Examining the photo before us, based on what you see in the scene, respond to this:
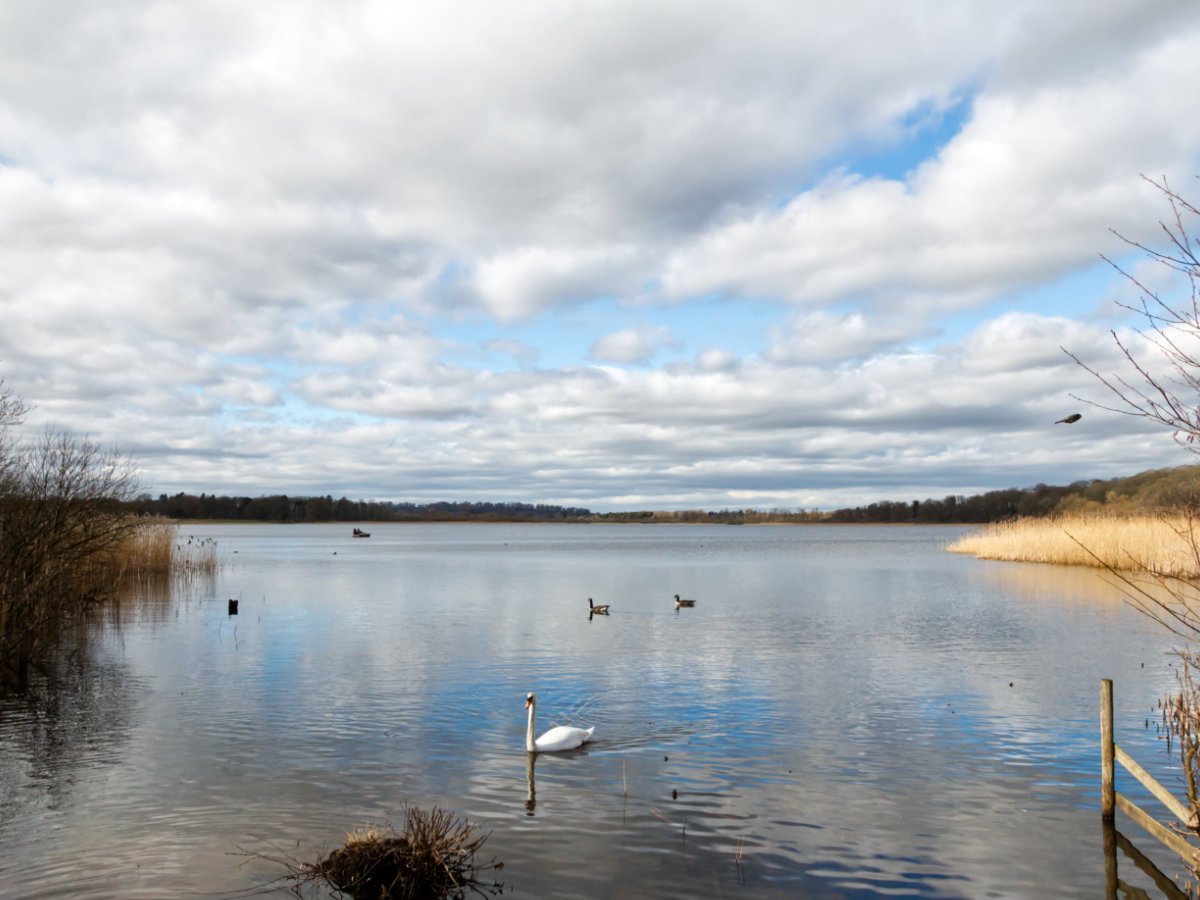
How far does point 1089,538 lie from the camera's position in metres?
39.1

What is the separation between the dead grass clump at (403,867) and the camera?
796 cm

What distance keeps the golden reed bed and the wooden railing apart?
15.6m

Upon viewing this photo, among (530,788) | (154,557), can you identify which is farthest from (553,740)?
(154,557)

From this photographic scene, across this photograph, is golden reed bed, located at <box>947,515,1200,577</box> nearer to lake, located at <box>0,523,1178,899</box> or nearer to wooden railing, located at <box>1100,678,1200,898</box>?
lake, located at <box>0,523,1178,899</box>

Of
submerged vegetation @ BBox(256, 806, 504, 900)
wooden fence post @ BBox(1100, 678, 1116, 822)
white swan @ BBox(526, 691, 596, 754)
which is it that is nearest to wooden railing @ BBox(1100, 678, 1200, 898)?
wooden fence post @ BBox(1100, 678, 1116, 822)

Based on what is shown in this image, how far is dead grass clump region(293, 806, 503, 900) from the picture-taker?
26.1 ft

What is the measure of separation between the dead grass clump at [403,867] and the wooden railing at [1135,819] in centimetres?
601

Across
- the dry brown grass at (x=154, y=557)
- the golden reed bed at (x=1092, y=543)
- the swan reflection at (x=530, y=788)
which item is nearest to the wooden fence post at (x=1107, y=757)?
the swan reflection at (x=530, y=788)

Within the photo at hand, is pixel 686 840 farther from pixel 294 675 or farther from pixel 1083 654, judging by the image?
pixel 1083 654

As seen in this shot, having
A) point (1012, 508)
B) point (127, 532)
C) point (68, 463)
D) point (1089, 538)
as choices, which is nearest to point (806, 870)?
point (68, 463)

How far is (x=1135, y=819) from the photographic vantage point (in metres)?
9.74

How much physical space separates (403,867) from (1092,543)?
37.5m

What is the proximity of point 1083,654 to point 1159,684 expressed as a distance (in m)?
3.43

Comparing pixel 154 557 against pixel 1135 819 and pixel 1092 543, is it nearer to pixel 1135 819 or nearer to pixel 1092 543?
pixel 1135 819
